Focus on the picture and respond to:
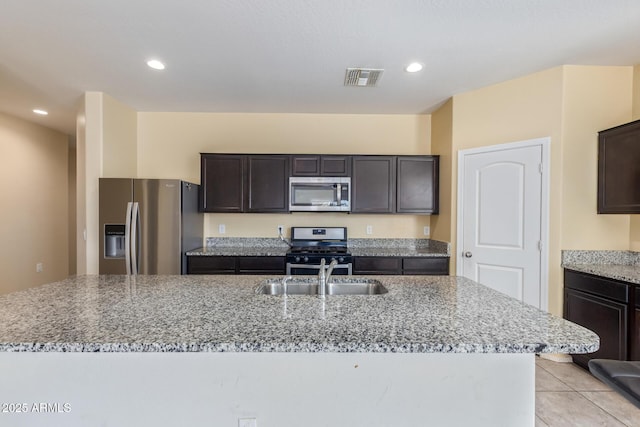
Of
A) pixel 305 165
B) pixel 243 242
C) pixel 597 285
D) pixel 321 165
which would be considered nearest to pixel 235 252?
pixel 243 242

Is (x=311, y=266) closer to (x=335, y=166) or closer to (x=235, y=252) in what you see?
(x=235, y=252)

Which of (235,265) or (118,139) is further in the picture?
(118,139)

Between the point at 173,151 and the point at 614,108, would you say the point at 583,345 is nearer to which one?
the point at 614,108

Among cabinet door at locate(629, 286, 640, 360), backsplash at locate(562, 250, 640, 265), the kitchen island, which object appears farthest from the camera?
backsplash at locate(562, 250, 640, 265)

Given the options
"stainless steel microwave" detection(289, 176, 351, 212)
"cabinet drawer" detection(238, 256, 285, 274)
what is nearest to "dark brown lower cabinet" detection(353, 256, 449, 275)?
"stainless steel microwave" detection(289, 176, 351, 212)

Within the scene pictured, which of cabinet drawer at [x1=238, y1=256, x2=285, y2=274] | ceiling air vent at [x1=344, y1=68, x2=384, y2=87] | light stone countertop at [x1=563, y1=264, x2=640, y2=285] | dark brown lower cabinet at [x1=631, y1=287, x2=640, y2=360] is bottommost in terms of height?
dark brown lower cabinet at [x1=631, y1=287, x2=640, y2=360]

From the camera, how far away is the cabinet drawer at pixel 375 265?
3.44 meters

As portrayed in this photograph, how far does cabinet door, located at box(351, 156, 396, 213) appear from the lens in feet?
12.2

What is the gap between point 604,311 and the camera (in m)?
2.36

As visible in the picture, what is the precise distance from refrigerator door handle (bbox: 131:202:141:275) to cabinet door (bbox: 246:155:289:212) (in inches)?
45.9

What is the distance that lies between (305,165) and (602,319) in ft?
10.1

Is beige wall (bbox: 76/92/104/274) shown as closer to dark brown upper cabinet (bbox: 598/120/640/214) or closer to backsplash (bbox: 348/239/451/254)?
backsplash (bbox: 348/239/451/254)

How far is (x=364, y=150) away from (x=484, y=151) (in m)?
1.45

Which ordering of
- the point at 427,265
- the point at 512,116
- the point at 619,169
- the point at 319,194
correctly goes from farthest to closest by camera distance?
the point at 319,194 → the point at 427,265 → the point at 512,116 → the point at 619,169
